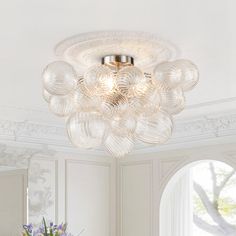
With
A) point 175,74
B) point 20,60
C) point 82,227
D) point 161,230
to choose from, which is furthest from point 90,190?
point 175,74

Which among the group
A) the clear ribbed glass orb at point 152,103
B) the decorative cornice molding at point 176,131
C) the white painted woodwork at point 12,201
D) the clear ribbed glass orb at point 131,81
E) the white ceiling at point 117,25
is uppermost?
the white ceiling at point 117,25

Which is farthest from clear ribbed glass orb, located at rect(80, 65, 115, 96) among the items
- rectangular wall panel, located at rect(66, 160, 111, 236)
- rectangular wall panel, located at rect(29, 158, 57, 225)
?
rectangular wall panel, located at rect(66, 160, 111, 236)

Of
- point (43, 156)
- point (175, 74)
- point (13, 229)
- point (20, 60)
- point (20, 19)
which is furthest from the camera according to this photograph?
point (43, 156)

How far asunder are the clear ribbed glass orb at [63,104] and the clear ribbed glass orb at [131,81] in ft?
1.16

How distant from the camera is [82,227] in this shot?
6.29m

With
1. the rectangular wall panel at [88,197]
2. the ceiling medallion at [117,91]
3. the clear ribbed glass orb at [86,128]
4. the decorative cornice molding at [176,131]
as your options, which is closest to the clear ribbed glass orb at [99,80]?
the ceiling medallion at [117,91]

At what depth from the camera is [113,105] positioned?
3.46 meters

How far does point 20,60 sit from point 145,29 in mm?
996

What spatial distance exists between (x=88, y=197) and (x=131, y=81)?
10.9 feet

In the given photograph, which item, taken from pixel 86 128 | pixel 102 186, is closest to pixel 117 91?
pixel 86 128

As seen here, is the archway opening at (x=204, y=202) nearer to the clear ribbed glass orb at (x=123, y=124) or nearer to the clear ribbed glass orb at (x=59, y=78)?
the clear ribbed glass orb at (x=123, y=124)

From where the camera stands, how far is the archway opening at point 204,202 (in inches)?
261

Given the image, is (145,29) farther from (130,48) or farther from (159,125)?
(159,125)

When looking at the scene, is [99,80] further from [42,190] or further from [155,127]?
[42,190]
